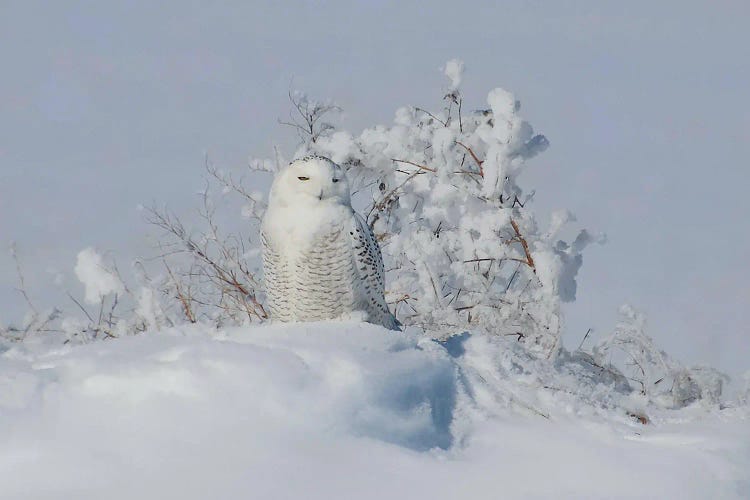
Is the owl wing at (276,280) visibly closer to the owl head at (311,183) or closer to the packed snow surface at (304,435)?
the owl head at (311,183)

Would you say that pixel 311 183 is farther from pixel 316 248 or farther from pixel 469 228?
pixel 469 228

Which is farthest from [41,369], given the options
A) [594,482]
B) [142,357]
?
[594,482]

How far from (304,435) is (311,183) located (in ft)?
4.61

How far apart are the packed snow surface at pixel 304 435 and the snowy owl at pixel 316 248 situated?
0.85 metres

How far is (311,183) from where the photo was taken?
392cm

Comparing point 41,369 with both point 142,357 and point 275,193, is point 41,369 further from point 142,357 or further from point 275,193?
point 275,193

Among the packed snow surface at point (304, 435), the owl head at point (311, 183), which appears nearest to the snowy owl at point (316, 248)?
the owl head at point (311, 183)

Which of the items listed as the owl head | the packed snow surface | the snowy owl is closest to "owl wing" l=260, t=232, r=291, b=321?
the snowy owl

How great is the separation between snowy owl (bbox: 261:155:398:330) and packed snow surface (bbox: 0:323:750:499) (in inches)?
33.6

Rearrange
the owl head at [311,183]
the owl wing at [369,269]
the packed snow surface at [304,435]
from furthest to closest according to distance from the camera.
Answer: the owl wing at [369,269], the owl head at [311,183], the packed snow surface at [304,435]

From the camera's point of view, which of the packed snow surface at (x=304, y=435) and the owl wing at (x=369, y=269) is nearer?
the packed snow surface at (x=304, y=435)

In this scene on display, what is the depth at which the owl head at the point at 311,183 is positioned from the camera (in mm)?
3920

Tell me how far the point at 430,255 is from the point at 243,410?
2730 millimetres

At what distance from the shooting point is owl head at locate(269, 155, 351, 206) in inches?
154
